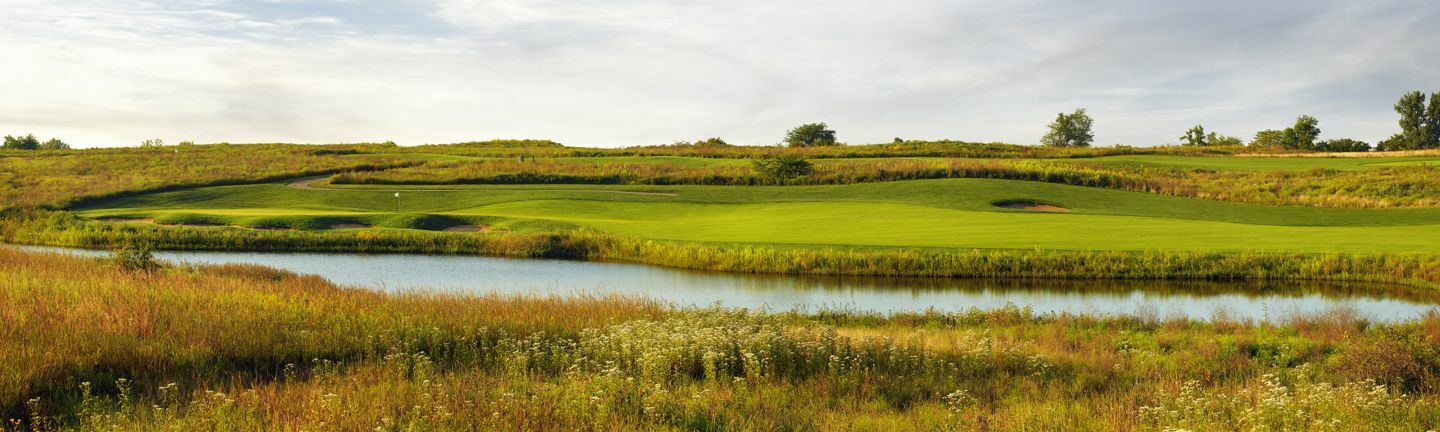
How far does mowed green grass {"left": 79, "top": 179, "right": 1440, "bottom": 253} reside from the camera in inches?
1133

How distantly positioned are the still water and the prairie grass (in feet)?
16.9

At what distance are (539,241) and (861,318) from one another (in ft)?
54.1

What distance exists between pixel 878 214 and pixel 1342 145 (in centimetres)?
9049

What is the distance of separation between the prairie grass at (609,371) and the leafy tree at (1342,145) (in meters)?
103

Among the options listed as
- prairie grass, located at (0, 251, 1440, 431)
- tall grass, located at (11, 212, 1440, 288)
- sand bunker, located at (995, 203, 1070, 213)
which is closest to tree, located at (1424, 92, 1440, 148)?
sand bunker, located at (995, 203, 1070, 213)

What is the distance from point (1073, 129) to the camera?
133 m

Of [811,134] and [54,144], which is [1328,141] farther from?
[54,144]

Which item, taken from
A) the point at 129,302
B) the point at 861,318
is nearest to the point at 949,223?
the point at 861,318

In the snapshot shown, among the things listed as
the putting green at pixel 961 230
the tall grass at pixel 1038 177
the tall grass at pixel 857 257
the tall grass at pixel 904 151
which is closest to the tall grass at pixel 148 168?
the tall grass at pixel 1038 177

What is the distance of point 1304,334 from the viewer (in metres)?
14.7

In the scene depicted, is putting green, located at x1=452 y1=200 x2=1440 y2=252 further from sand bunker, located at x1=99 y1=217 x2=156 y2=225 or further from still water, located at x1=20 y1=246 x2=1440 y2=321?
sand bunker, located at x1=99 y1=217 x2=156 y2=225

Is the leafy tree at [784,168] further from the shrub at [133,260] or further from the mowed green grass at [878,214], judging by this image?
the shrub at [133,260]

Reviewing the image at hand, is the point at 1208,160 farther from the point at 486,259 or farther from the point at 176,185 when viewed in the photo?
A: the point at 176,185

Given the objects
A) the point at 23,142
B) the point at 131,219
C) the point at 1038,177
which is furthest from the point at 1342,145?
the point at 23,142
